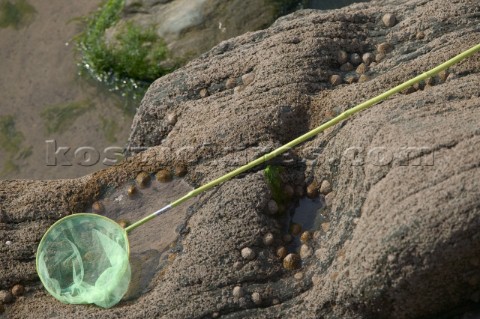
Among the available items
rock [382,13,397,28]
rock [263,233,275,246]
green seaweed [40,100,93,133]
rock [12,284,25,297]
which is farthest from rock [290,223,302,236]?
green seaweed [40,100,93,133]

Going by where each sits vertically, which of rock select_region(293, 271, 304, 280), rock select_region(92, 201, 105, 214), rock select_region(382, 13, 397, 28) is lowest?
rock select_region(293, 271, 304, 280)

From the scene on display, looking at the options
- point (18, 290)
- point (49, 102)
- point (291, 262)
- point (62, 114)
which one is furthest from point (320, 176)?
point (49, 102)

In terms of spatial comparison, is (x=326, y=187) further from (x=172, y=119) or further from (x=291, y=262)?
(x=172, y=119)

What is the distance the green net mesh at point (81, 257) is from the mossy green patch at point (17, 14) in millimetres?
2993

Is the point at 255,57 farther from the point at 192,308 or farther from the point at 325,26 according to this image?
the point at 192,308

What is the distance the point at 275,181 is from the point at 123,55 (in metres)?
2.61

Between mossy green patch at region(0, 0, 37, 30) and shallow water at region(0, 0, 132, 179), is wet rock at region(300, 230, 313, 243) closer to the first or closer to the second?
shallow water at region(0, 0, 132, 179)

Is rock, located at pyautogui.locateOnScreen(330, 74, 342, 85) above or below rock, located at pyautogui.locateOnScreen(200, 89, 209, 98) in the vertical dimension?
below

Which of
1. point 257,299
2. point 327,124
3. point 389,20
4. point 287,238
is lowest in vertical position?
point 257,299

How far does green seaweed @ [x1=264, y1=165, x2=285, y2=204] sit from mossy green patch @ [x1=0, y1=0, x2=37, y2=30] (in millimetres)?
3384

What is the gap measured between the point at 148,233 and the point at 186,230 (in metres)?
0.25

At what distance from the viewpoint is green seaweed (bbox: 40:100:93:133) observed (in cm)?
583

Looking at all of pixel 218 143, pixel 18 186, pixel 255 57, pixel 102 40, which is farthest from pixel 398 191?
pixel 102 40

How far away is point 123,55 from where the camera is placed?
5883 millimetres
